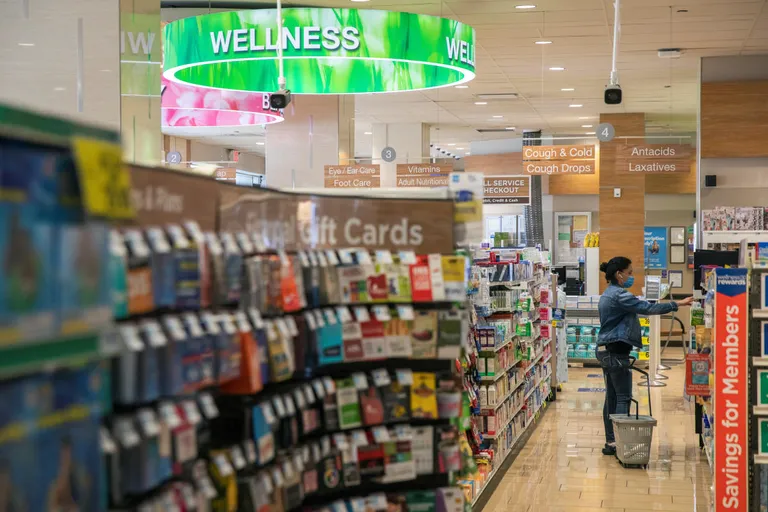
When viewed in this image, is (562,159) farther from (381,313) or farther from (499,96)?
(381,313)

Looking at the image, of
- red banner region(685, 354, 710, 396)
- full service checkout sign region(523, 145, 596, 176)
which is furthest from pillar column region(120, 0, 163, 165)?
full service checkout sign region(523, 145, 596, 176)

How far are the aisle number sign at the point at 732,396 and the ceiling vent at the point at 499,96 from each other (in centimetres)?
1149

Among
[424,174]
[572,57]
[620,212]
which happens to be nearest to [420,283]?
[572,57]

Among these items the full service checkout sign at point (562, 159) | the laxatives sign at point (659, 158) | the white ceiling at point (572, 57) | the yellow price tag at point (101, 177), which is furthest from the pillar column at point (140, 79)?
the full service checkout sign at point (562, 159)

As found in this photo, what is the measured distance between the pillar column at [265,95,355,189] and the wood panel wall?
17.5 ft

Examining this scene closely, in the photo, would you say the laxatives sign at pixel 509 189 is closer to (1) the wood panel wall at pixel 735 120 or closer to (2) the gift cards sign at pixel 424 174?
(2) the gift cards sign at pixel 424 174

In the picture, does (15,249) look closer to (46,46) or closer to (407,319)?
(407,319)

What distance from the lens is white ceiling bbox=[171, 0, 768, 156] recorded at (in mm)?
10430

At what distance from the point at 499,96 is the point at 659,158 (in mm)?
3652

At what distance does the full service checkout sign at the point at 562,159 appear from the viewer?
1517cm

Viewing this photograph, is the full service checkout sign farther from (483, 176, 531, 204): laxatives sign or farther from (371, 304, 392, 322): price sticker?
(371, 304, 392, 322): price sticker

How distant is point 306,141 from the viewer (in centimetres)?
1459

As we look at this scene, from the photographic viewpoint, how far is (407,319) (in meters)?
3.86

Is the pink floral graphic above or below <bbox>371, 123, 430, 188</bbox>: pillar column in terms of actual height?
below
